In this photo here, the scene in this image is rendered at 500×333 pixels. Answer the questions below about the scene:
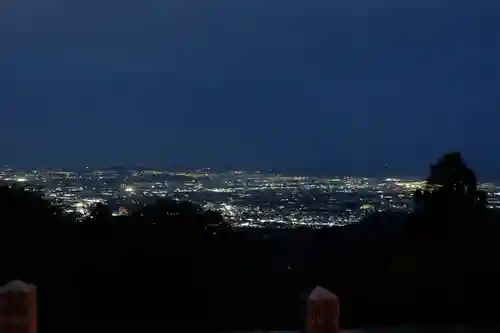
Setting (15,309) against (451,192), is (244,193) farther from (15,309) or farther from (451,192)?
(15,309)

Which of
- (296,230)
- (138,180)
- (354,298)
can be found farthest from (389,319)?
(138,180)

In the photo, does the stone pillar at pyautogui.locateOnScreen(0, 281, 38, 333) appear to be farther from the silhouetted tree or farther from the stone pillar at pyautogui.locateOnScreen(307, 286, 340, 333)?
the silhouetted tree

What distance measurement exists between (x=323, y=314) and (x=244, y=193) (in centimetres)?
1671

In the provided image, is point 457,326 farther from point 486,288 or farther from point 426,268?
point 426,268

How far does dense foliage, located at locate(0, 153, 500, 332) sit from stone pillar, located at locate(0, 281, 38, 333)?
3679 mm

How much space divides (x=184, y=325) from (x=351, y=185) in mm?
14525

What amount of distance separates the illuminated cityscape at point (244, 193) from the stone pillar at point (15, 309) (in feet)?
27.7

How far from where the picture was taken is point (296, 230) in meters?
14.9

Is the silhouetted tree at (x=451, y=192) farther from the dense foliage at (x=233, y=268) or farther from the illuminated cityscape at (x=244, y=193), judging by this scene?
the illuminated cityscape at (x=244, y=193)

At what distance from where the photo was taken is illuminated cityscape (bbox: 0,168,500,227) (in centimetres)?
1412

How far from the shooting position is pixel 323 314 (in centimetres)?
421

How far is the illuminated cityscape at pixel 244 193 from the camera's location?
14.1m

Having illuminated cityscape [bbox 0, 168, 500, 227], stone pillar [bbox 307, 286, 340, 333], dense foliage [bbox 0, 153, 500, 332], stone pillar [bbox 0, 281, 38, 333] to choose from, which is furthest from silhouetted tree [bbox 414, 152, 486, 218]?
stone pillar [bbox 0, 281, 38, 333]

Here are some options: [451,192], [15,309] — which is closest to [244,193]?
[451,192]
